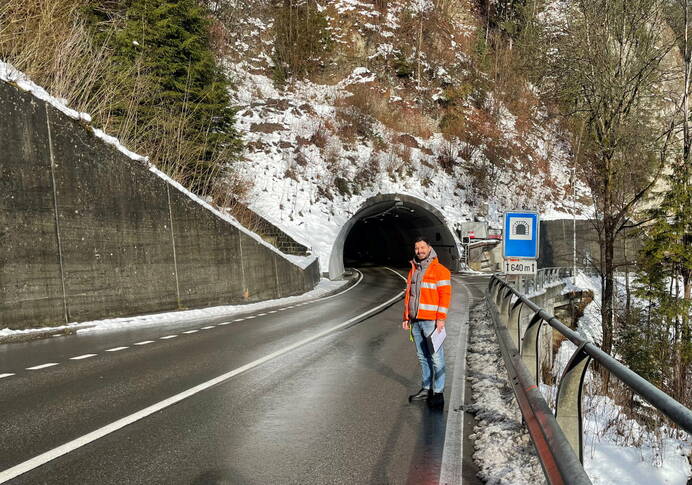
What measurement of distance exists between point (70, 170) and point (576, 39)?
18129 mm

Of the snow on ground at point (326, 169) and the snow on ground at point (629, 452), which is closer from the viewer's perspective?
the snow on ground at point (629, 452)

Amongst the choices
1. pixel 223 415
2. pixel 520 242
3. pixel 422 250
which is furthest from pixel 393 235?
pixel 223 415

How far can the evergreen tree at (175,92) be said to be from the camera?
2067 centimetres

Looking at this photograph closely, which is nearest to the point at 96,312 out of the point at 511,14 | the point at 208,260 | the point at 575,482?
the point at 208,260

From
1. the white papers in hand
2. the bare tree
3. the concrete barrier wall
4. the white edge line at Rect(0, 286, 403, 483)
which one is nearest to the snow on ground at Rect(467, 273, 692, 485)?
the white papers in hand

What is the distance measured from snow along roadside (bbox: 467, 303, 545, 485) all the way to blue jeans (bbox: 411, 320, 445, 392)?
19.5 inches

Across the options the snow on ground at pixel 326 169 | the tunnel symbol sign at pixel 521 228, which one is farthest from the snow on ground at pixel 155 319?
the snow on ground at pixel 326 169

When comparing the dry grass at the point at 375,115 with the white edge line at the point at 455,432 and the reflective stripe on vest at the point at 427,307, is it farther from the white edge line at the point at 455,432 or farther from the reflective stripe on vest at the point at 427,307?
the reflective stripe on vest at the point at 427,307

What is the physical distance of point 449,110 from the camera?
52094 millimetres

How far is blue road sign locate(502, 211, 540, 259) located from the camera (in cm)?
1286

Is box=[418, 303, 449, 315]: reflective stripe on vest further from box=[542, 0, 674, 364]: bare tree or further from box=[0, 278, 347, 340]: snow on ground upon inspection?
box=[542, 0, 674, 364]: bare tree

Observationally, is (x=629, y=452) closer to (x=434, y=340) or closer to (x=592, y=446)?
(x=592, y=446)

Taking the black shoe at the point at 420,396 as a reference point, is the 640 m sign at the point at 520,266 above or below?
above

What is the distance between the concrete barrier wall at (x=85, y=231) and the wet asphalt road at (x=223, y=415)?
2.32 metres
